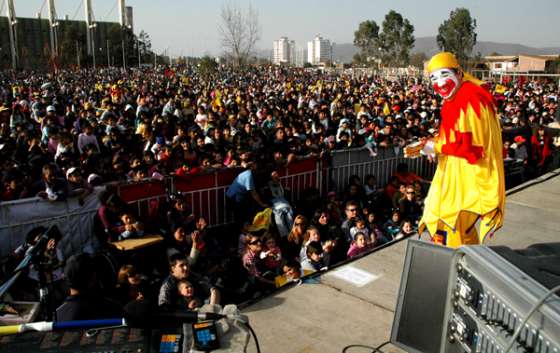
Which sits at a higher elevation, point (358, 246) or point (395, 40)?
point (395, 40)

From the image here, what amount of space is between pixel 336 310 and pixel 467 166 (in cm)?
146

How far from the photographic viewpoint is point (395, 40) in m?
59.5

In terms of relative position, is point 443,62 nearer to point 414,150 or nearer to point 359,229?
point 414,150

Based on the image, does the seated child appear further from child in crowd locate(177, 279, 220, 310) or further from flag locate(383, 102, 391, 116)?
flag locate(383, 102, 391, 116)

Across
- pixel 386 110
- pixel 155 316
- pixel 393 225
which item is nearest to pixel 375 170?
pixel 393 225

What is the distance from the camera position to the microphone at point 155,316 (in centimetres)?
192

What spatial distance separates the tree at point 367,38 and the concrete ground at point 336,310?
197 ft

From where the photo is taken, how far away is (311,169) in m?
8.23

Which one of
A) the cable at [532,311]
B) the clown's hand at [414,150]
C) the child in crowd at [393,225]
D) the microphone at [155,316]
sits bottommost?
the child in crowd at [393,225]

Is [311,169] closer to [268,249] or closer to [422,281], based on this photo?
[268,249]

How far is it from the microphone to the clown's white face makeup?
250cm

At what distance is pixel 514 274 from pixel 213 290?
272cm

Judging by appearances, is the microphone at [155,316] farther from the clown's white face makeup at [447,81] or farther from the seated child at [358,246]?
the seated child at [358,246]

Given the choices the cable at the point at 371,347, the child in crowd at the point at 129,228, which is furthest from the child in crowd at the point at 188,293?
the child in crowd at the point at 129,228
